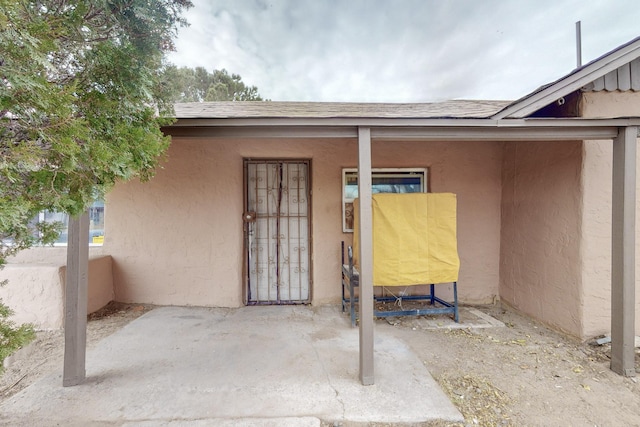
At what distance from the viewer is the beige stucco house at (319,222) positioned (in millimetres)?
3471

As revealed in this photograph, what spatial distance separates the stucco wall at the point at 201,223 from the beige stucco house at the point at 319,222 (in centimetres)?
2

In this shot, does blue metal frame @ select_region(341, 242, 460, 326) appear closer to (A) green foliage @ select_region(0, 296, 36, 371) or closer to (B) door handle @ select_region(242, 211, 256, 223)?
(B) door handle @ select_region(242, 211, 256, 223)

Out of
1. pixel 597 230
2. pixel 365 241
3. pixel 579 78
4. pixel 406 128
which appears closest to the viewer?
pixel 365 241

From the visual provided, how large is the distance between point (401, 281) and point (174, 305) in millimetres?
3571

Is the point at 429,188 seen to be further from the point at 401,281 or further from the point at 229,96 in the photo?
the point at 229,96

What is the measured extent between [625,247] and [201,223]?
5252mm

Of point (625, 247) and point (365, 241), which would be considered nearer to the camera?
point (365, 241)

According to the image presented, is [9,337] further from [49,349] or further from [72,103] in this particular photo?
[49,349]

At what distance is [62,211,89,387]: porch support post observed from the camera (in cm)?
243

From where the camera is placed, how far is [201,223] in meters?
4.45

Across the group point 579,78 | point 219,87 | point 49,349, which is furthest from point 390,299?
point 219,87

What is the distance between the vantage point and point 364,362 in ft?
8.15

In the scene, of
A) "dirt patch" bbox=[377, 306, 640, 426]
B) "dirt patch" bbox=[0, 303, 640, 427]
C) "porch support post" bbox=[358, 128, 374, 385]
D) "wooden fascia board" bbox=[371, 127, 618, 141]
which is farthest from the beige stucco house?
"porch support post" bbox=[358, 128, 374, 385]

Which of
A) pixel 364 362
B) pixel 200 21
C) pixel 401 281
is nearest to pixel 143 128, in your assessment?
pixel 364 362
